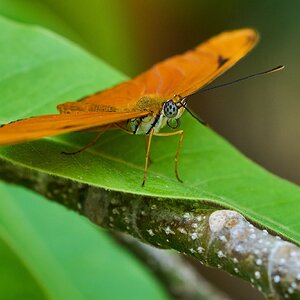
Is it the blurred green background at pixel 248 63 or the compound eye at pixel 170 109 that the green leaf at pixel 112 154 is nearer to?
the compound eye at pixel 170 109

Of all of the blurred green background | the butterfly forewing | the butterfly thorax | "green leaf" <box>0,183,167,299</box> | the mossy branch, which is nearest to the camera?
the mossy branch

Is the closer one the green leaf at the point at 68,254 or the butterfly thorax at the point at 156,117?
the butterfly thorax at the point at 156,117

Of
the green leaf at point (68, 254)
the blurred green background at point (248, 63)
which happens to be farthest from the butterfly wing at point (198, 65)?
the blurred green background at point (248, 63)

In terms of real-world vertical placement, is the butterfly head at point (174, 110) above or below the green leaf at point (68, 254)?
above

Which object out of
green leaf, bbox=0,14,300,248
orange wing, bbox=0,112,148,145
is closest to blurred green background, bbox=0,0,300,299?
green leaf, bbox=0,14,300,248

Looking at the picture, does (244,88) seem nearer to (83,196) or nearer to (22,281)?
(22,281)

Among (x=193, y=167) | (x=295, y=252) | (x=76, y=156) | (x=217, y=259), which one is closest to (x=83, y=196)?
(x=76, y=156)

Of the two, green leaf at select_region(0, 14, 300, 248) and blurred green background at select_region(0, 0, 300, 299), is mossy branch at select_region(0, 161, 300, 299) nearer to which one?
green leaf at select_region(0, 14, 300, 248)
